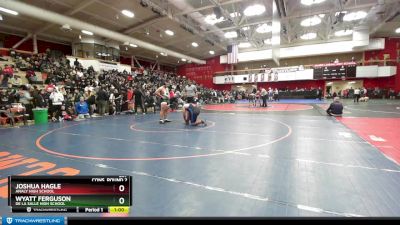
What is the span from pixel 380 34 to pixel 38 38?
34595 mm

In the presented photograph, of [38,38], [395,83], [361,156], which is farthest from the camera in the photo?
[395,83]

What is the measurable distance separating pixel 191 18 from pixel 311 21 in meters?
11.3

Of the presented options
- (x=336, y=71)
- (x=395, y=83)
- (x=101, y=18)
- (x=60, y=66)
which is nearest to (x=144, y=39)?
(x=101, y=18)

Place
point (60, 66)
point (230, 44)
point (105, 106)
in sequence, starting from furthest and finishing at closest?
point (230, 44), point (60, 66), point (105, 106)

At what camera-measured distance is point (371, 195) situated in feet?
8.65

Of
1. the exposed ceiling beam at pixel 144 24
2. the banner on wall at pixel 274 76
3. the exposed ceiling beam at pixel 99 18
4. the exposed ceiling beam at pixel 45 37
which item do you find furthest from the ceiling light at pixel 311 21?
the exposed ceiling beam at pixel 45 37

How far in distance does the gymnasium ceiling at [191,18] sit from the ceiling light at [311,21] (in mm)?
355

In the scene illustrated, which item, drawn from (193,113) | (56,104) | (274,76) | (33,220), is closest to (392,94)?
(274,76)

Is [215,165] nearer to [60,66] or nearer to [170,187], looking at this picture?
[170,187]

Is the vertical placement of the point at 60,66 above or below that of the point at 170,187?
above

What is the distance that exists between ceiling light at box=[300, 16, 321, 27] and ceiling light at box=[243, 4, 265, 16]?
220 inches

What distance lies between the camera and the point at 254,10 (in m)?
18.3
